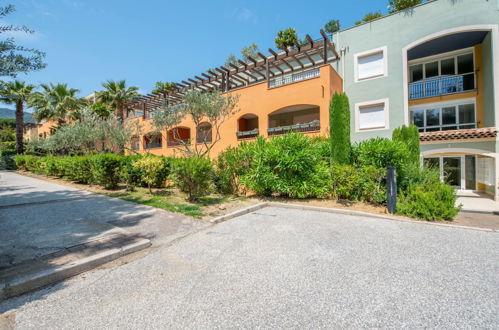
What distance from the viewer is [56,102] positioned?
79.4ft

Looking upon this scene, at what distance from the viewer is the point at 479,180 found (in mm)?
12438

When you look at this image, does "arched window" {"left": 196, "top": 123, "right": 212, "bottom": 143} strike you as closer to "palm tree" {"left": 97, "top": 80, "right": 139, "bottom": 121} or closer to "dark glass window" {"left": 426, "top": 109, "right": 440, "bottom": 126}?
"palm tree" {"left": 97, "top": 80, "right": 139, "bottom": 121}

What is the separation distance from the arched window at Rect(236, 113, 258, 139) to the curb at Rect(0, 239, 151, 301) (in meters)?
11.7

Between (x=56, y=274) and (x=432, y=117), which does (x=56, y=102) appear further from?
(x=432, y=117)

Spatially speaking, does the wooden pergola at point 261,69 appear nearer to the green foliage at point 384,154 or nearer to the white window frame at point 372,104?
the white window frame at point 372,104

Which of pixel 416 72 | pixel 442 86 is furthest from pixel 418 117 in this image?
pixel 416 72

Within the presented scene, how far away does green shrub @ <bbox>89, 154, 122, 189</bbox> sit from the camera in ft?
32.1

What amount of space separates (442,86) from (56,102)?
3542 cm

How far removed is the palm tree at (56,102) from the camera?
23.9 meters

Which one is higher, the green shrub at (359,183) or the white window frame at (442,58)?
the white window frame at (442,58)

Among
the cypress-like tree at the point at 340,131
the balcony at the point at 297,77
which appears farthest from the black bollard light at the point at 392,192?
the balcony at the point at 297,77

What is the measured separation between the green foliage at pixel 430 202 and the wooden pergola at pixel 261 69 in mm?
9426

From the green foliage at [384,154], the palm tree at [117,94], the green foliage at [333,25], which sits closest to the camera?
the green foliage at [384,154]

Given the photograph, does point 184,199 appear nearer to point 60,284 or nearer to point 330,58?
point 60,284
